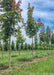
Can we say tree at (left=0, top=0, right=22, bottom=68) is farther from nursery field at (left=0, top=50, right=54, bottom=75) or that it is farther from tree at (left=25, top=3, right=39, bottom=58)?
tree at (left=25, top=3, right=39, bottom=58)

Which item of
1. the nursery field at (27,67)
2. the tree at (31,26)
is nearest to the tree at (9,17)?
the nursery field at (27,67)

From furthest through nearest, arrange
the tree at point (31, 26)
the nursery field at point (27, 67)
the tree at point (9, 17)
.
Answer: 1. the tree at point (31, 26)
2. the tree at point (9, 17)
3. the nursery field at point (27, 67)

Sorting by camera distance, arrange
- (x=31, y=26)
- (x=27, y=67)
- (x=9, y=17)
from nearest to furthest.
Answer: (x=9, y=17) → (x=27, y=67) → (x=31, y=26)

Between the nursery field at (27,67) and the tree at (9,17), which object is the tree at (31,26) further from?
the tree at (9,17)

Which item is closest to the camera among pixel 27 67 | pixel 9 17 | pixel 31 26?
pixel 9 17

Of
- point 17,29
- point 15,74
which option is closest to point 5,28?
point 17,29

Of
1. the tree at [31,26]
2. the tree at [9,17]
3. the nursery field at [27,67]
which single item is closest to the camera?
the nursery field at [27,67]

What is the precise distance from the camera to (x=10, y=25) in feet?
18.1

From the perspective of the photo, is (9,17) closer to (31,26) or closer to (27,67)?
(27,67)

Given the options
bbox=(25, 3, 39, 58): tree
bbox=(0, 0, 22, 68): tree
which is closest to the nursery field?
bbox=(0, 0, 22, 68): tree

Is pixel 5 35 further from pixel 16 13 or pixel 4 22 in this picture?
pixel 16 13

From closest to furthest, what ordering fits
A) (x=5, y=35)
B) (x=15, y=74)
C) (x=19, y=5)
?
1. (x=15, y=74)
2. (x=19, y=5)
3. (x=5, y=35)

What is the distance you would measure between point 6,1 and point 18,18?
1.40m

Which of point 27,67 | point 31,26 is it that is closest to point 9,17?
point 27,67
